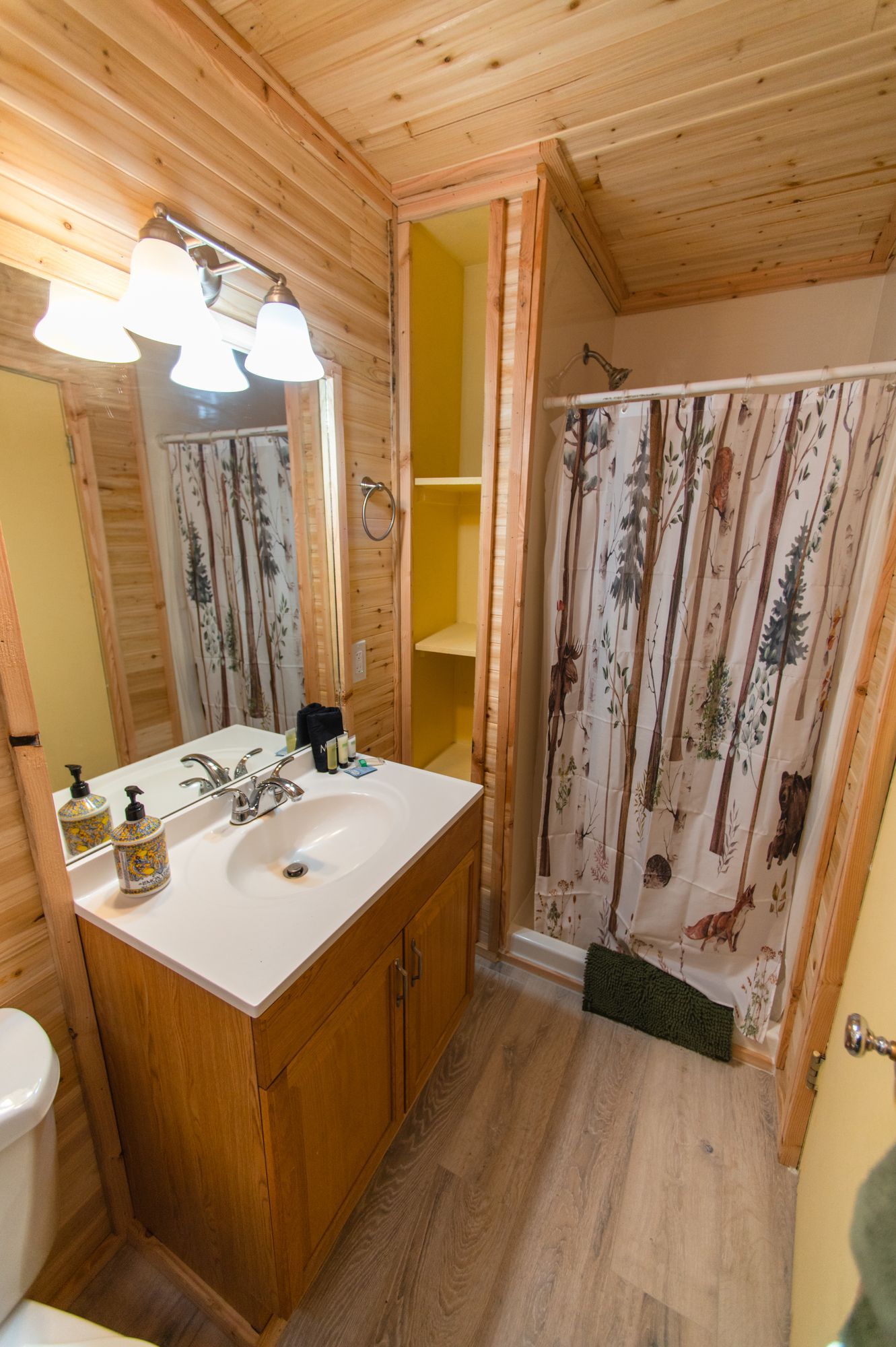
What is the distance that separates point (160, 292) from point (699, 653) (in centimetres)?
150

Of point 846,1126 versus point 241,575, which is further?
point 241,575

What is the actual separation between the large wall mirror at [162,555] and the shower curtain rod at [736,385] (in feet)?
2.39

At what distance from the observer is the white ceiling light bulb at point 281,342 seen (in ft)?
3.79

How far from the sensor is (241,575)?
1.33 meters

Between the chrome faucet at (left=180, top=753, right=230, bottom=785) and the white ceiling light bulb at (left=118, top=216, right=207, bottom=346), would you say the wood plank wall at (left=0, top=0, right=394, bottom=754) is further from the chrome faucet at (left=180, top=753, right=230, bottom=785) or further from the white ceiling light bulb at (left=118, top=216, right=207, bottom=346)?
the chrome faucet at (left=180, top=753, right=230, bottom=785)

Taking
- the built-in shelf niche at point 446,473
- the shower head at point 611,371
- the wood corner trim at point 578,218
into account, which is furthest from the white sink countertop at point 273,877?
the wood corner trim at point 578,218

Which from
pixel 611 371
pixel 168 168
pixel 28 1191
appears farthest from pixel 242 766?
pixel 611 371

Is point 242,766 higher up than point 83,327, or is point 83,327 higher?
point 83,327

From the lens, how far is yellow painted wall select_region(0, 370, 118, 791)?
2.87 feet

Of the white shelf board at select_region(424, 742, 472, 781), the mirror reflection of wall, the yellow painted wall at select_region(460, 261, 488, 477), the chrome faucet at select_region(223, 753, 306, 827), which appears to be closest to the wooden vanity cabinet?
the chrome faucet at select_region(223, 753, 306, 827)

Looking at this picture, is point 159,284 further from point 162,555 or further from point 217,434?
point 162,555

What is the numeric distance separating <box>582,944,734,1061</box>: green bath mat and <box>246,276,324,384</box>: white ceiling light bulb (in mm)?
1972

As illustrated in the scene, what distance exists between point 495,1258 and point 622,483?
192 cm

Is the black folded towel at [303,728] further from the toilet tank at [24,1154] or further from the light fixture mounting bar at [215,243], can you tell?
the light fixture mounting bar at [215,243]
